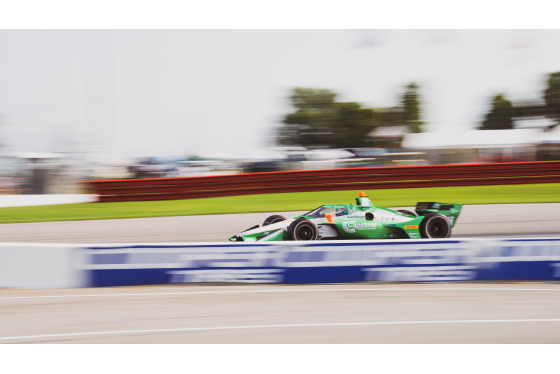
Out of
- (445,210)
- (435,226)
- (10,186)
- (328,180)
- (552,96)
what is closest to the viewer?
(435,226)

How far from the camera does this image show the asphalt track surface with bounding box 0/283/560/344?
559cm

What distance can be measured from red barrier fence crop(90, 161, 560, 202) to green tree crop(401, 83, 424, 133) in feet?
73.6

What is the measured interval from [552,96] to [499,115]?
4387 millimetres

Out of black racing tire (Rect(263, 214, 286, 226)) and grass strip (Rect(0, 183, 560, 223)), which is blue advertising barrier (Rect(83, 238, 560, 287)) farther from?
grass strip (Rect(0, 183, 560, 223))

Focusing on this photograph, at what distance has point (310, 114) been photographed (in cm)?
4688

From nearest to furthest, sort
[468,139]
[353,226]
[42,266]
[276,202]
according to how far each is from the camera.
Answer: [42,266] → [353,226] → [276,202] → [468,139]

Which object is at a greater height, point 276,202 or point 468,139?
point 468,139

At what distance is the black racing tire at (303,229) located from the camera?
9.17 m

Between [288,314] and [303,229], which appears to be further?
[303,229]

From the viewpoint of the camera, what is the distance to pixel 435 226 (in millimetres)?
9586

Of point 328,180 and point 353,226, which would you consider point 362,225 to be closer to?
point 353,226

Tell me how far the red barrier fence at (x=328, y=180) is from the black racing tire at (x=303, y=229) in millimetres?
9435

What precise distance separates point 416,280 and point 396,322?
1795 millimetres

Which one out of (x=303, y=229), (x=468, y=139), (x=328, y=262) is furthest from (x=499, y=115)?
(x=328, y=262)
